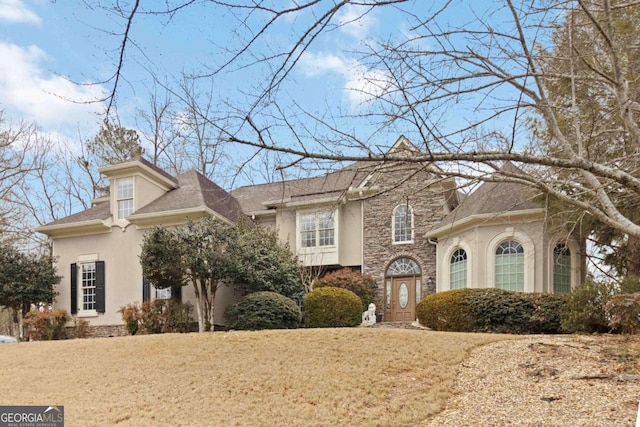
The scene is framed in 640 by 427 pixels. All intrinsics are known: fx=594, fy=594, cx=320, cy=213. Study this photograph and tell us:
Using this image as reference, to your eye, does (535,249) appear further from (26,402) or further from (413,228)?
(26,402)

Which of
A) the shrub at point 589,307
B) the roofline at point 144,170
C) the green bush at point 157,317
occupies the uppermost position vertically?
the roofline at point 144,170

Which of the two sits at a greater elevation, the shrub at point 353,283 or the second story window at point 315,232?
the second story window at point 315,232

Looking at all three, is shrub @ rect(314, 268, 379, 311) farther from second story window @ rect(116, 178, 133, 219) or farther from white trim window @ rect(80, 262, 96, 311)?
white trim window @ rect(80, 262, 96, 311)

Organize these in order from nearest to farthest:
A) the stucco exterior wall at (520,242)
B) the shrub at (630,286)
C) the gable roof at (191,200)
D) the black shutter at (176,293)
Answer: the shrub at (630,286), the stucco exterior wall at (520,242), the black shutter at (176,293), the gable roof at (191,200)

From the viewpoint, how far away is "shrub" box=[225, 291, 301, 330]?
15242 mm

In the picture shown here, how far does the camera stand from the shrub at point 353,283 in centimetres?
1825

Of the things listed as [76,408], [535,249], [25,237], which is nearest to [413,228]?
[535,249]

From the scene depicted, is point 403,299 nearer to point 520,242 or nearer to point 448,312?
point 448,312

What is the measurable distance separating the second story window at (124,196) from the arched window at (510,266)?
458 inches

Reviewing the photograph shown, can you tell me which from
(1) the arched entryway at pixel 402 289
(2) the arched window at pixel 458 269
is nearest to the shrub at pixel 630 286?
(2) the arched window at pixel 458 269

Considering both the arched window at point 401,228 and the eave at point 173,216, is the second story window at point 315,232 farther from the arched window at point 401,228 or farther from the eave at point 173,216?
the eave at point 173,216

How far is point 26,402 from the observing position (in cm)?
923

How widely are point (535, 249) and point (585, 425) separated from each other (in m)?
9.43

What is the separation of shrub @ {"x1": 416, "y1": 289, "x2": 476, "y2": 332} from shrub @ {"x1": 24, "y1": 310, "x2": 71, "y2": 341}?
1107 cm
